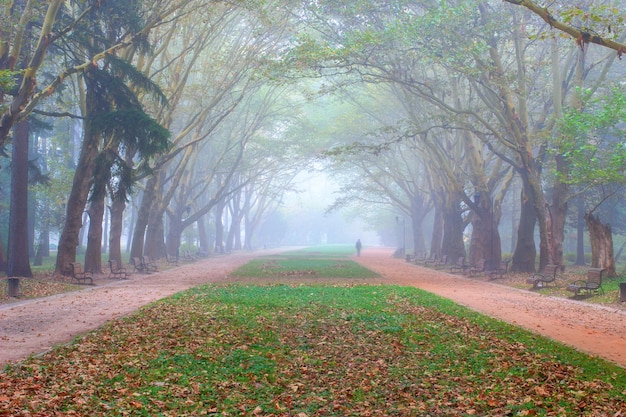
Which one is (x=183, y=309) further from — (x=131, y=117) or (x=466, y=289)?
(x=466, y=289)

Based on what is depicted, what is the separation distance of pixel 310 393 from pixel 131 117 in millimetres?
15042

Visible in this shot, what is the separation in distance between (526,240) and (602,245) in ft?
14.1

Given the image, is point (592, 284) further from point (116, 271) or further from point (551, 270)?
point (116, 271)

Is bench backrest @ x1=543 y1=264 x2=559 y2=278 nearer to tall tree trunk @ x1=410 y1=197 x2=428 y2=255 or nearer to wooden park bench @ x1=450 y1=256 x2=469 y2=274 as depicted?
wooden park bench @ x1=450 y1=256 x2=469 y2=274

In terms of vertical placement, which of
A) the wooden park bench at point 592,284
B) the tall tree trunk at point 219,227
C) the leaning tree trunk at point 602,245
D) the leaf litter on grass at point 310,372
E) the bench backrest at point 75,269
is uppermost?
the tall tree trunk at point 219,227

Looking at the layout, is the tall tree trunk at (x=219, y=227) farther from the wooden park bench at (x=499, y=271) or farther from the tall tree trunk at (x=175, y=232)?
the wooden park bench at (x=499, y=271)

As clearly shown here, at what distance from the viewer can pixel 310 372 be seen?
8.92 meters

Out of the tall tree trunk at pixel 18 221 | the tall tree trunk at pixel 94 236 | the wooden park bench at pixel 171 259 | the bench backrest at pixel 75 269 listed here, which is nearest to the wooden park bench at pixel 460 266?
the wooden park bench at pixel 171 259

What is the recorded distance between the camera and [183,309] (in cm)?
1545

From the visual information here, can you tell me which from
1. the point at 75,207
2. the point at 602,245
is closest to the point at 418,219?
the point at 602,245

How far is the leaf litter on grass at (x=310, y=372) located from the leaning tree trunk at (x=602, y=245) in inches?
562

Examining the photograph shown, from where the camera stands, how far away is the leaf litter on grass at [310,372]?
23.7ft

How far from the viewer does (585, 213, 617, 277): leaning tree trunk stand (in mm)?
25812

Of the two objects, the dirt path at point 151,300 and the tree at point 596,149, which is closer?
the dirt path at point 151,300
